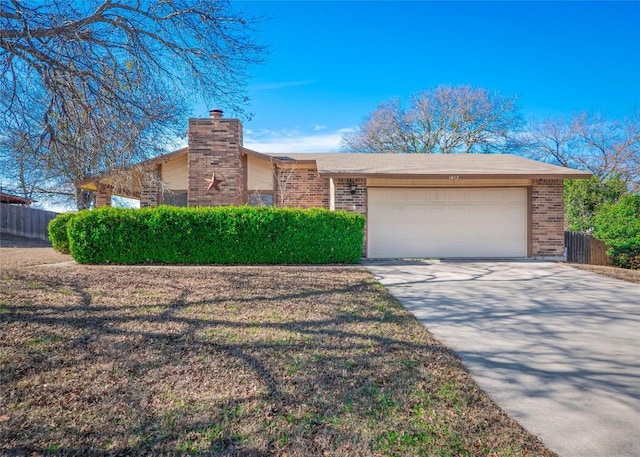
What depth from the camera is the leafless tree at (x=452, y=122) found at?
24844 millimetres

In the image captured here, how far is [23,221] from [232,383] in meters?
22.9

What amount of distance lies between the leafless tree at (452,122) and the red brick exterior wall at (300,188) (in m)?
14.2

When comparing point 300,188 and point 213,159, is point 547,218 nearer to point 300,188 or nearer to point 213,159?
point 300,188

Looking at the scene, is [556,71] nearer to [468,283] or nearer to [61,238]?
[468,283]

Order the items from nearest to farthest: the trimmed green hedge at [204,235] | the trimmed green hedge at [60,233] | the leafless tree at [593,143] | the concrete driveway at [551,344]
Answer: the concrete driveway at [551,344] → the trimmed green hedge at [204,235] → the trimmed green hedge at [60,233] → the leafless tree at [593,143]

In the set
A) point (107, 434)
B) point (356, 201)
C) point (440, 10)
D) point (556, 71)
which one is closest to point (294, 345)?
point (107, 434)

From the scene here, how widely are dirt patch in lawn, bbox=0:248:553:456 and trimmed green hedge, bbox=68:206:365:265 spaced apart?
146 inches

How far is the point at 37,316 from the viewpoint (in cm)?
443

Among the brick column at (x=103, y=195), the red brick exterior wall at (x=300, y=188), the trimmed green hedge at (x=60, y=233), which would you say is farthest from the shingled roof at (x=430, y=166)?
the trimmed green hedge at (x=60, y=233)

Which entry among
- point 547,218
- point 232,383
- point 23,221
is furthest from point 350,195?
point 23,221

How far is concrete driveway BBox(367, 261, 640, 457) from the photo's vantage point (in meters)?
2.49

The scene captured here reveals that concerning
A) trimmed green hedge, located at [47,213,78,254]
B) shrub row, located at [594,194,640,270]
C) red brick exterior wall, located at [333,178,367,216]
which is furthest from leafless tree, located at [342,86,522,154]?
trimmed green hedge, located at [47,213,78,254]

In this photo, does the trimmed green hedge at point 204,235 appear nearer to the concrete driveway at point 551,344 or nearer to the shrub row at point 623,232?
the concrete driveway at point 551,344

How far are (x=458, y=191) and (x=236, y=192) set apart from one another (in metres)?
7.06
